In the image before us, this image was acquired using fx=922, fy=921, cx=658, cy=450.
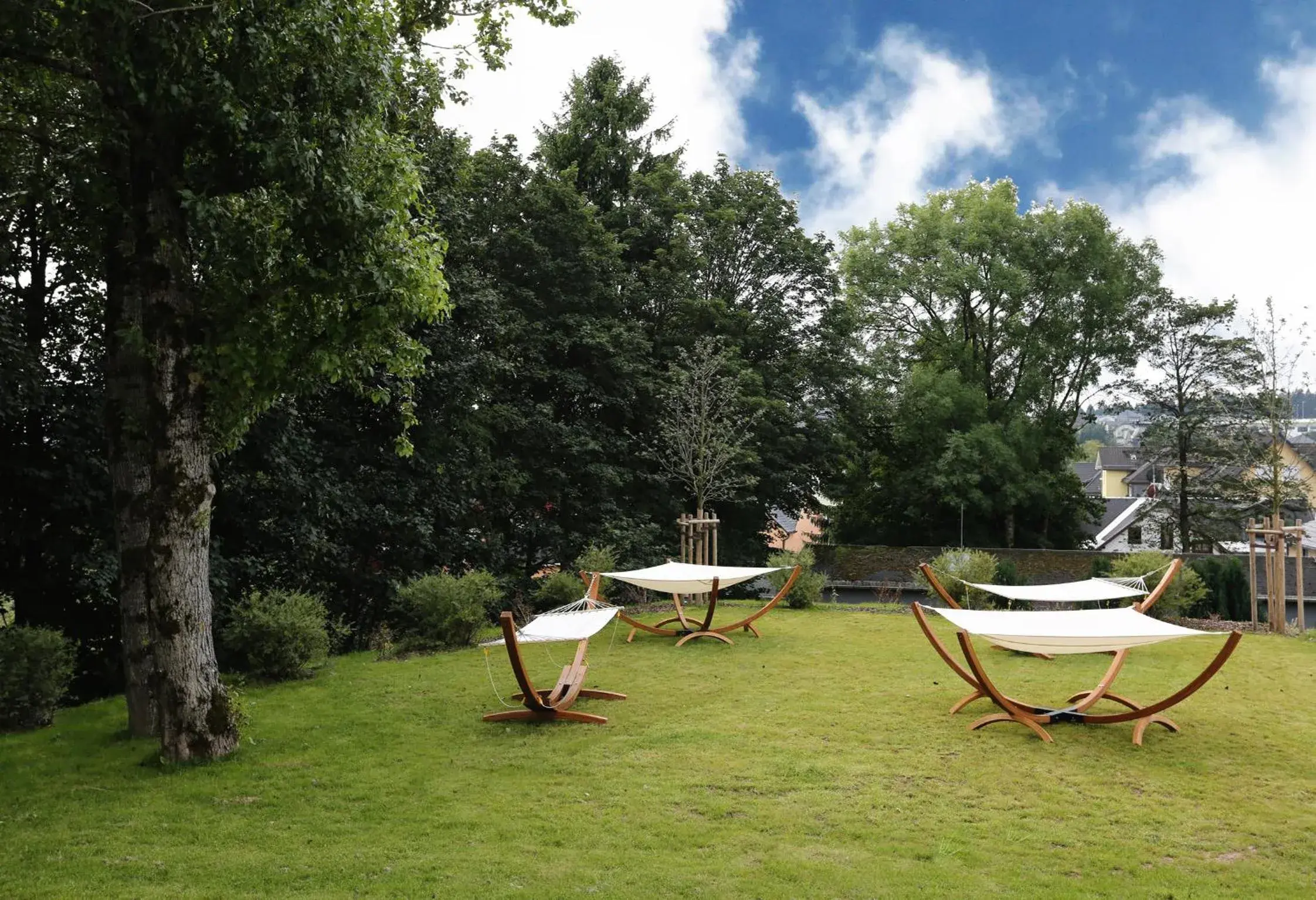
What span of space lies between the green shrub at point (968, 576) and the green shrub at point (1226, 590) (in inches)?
134

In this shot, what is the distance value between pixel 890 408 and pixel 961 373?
174 inches

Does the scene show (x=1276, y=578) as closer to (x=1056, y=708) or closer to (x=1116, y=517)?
(x=1056, y=708)

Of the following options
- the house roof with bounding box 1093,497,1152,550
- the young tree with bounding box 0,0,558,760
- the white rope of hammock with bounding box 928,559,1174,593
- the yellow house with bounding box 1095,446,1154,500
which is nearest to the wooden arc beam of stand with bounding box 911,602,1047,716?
the white rope of hammock with bounding box 928,559,1174,593

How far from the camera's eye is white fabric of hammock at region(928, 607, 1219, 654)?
19.6 feet

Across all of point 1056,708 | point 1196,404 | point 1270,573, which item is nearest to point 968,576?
point 1270,573

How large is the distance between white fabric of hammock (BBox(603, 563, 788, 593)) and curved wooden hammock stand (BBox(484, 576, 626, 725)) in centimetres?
220

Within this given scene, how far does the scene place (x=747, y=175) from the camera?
73.1ft

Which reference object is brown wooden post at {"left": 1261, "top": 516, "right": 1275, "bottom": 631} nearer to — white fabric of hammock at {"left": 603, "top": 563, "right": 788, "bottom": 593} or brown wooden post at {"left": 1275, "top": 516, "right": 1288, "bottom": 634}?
brown wooden post at {"left": 1275, "top": 516, "right": 1288, "bottom": 634}

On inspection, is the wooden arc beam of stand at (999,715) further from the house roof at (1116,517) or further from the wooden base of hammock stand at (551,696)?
the house roof at (1116,517)

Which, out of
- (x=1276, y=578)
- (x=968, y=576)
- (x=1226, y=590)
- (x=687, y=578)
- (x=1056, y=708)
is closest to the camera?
(x=1056, y=708)

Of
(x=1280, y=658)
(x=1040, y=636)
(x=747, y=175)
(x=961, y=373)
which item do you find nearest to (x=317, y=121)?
(x=1040, y=636)

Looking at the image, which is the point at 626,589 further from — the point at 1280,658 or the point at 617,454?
the point at 1280,658

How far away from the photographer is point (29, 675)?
7082 mm

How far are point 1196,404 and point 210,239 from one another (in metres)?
24.9
